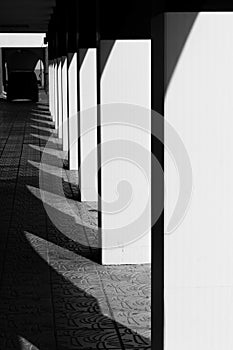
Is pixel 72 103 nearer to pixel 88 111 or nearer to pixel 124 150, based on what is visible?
pixel 88 111

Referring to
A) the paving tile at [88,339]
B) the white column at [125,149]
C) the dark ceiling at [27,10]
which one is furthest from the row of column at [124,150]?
the dark ceiling at [27,10]

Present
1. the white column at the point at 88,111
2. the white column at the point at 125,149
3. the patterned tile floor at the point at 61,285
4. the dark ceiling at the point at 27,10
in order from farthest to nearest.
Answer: the dark ceiling at the point at 27,10 < the white column at the point at 88,111 < the white column at the point at 125,149 < the patterned tile floor at the point at 61,285

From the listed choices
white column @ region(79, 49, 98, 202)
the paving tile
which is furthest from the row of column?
white column @ region(79, 49, 98, 202)

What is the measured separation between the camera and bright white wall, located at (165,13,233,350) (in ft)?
13.0

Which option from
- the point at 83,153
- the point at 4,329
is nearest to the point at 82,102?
the point at 83,153

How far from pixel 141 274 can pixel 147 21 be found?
2141 millimetres

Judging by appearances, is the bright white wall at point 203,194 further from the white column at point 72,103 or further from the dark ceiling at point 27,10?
the dark ceiling at point 27,10

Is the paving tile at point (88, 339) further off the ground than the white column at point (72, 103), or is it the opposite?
the white column at point (72, 103)

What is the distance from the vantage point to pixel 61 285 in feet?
21.7

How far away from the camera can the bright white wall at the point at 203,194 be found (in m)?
3.95

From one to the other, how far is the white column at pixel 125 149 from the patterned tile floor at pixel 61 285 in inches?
8.7

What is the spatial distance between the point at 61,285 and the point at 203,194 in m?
2.80

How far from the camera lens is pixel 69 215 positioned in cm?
947

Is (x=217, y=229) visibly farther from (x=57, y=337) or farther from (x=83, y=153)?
(x=83, y=153)
